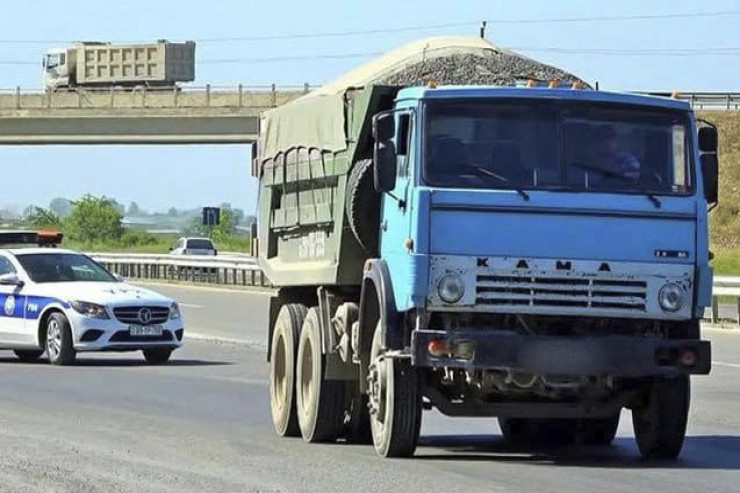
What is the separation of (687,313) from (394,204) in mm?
2059

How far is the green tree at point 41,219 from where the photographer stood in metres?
123

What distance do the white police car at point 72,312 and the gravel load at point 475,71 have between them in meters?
10.2

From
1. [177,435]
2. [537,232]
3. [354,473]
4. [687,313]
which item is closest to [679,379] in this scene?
[687,313]

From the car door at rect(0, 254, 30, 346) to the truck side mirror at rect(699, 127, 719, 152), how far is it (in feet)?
44.3

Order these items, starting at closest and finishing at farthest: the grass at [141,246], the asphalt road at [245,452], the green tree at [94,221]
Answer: the asphalt road at [245,452], the grass at [141,246], the green tree at [94,221]

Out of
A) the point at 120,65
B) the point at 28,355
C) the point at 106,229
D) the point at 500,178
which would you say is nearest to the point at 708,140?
the point at 500,178

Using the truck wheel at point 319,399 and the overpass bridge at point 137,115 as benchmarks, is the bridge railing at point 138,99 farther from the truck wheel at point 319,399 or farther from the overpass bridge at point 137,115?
the truck wheel at point 319,399

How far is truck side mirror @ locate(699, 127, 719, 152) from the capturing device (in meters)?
12.7

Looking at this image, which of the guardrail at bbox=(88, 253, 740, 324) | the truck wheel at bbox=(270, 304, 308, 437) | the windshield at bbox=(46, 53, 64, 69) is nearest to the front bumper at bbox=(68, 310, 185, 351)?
the truck wheel at bbox=(270, 304, 308, 437)

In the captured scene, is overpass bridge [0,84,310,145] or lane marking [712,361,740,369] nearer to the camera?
lane marking [712,361,740,369]

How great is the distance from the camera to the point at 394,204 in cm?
1267

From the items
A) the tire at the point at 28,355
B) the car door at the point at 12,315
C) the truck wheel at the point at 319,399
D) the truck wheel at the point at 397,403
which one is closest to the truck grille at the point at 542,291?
the truck wheel at the point at 397,403

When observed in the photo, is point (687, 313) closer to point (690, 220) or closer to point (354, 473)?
point (690, 220)

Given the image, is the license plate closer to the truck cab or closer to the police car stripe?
the police car stripe
